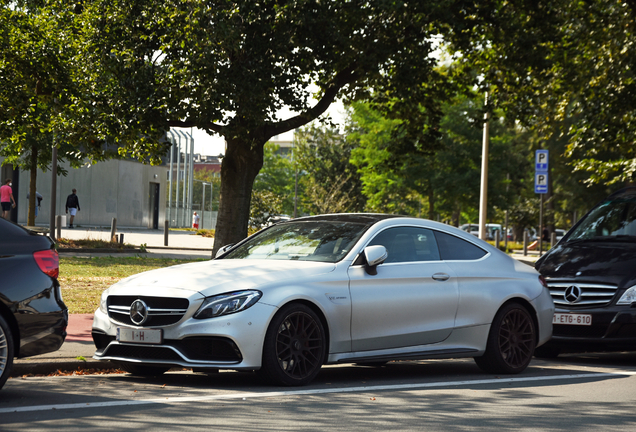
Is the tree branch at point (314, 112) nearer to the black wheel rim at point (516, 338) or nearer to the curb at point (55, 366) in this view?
the black wheel rim at point (516, 338)

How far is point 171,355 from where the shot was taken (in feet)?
21.3

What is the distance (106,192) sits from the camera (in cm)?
4916

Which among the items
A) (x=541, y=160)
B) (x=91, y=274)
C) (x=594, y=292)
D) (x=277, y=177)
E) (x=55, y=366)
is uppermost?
(x=277, y=177)

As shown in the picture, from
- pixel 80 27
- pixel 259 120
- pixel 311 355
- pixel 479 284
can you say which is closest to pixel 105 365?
pixel 311 355

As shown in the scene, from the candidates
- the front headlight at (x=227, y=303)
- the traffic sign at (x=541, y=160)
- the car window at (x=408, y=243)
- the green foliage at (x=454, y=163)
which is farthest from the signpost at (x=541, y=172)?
the front headlight at (x=227, y=303)

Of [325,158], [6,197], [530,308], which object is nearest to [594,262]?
[530,308]

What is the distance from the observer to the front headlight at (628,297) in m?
8.92

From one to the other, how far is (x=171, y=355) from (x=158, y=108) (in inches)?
308

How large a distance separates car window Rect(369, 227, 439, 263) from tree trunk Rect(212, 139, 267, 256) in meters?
6.66

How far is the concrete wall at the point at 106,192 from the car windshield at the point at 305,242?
119ft

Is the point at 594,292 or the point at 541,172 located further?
the point at 541,172

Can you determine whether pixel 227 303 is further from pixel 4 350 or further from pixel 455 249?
pixel 455 249

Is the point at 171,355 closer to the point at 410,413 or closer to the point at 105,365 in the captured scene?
the point at 105,365

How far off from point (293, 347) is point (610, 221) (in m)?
5.60
